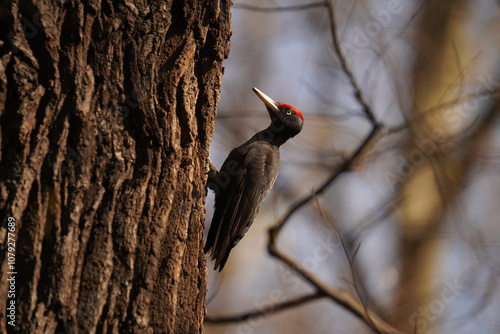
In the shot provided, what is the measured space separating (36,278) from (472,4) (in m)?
7.42

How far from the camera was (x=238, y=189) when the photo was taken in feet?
15.6

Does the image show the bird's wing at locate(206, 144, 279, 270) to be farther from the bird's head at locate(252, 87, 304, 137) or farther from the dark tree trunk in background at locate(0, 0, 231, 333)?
the dark tree trunk in background at locate(0, 0, 231, 333)

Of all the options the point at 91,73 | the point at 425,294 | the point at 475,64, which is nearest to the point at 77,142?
the point at 91,73

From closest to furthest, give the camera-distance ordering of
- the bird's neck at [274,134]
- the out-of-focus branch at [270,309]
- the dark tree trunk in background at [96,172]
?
1. the dark tree trunk in background at [96,172]
2. the out-of-focus branch at [270,309]
3. the bird's neck at [274,134]

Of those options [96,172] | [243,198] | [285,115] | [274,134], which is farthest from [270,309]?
[96,172]

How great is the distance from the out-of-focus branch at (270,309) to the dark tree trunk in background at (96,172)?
2.25 metres

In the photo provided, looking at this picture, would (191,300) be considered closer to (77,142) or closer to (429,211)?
(77,142)

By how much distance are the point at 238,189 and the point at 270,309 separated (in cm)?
100

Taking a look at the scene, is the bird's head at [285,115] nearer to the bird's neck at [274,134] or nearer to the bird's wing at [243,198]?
the bird's neck at [274,134]

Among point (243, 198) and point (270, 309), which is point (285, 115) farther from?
point (270, 309)

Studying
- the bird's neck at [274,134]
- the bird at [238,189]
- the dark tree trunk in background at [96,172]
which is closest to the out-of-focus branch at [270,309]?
the bird at [238,189]

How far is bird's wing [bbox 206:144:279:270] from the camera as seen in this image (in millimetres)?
4512

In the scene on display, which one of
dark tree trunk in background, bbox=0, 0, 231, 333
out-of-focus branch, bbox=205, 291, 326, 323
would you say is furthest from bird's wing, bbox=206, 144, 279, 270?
dark tree trunk in background, bbox=0, 0, 231, 333

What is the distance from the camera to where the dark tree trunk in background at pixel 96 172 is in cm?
204
